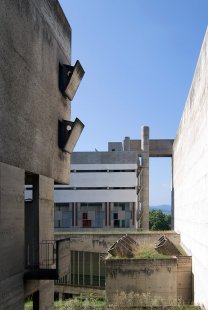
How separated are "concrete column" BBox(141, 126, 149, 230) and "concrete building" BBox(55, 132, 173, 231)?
113mm

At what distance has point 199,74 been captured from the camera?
21.1 meters

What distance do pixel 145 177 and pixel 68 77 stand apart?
40.1 metres

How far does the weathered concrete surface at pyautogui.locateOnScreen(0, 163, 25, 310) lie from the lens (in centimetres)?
923

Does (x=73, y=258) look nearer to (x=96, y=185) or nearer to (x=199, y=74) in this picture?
(x=96, y=185)

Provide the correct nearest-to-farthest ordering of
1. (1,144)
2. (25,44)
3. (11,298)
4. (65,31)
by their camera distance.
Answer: (1,144) < (11,298) < (25,44) < (65,31)

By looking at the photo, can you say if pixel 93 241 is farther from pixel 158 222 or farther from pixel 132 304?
pixel 158 222

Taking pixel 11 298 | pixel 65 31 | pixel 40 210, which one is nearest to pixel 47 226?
pixel 40 210

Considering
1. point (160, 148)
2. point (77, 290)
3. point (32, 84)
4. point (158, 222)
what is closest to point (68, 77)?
point (32, 84)

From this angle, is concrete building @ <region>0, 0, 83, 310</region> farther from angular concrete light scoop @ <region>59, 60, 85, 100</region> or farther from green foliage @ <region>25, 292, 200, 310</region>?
green foliage @ <region>25, 292, 200, 310</region>

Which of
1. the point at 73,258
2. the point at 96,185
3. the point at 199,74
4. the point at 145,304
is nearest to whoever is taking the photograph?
the point at 199,74

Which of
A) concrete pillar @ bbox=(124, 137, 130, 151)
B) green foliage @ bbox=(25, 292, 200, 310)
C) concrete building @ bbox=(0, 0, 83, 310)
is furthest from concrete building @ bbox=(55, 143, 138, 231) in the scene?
concrete building @ bbox=(0, 0, 83, 310)

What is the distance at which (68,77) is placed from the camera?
45.4ft

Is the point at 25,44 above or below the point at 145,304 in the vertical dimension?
above

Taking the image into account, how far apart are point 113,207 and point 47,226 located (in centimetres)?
4255
